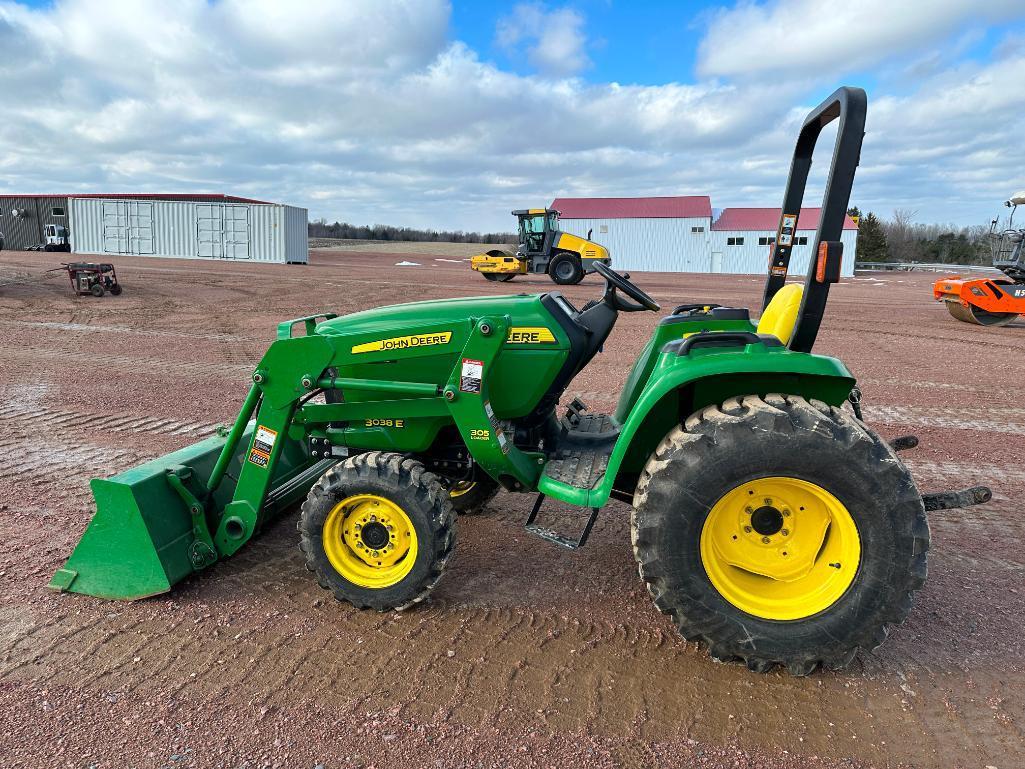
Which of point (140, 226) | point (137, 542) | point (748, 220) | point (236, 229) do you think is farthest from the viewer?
point (748, 220)

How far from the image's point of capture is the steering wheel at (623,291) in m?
3.40

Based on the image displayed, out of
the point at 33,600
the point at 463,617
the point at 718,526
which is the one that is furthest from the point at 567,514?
the point at 33,600

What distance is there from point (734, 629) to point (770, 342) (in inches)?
45.8

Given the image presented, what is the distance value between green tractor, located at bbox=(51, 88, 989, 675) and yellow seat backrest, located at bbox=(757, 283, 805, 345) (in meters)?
0.01

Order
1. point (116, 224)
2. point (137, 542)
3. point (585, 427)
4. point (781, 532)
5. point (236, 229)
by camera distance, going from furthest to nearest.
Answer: point (116, 224)
point (236, 229)
point (585, 427)
point (137, 542)
point (781, 532)

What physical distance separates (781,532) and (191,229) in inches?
1386

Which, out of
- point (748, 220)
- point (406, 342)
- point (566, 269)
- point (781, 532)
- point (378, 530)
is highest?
point (748, 220)

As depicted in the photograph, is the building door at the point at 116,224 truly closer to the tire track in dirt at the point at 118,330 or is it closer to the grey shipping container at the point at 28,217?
the grey shipping container at the point at 28,217

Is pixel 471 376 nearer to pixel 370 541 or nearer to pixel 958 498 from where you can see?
pixel 370 541

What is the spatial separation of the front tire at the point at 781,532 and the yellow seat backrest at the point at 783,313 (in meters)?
0.65

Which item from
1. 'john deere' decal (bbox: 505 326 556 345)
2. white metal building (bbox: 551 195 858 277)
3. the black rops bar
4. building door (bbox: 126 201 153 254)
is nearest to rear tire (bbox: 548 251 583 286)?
white metal building (bbox: 551 195 858 277)

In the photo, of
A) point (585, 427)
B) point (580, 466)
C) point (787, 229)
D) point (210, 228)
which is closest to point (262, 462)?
point (580, 466)

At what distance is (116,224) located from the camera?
111 ft

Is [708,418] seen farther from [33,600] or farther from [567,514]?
[33,600]
